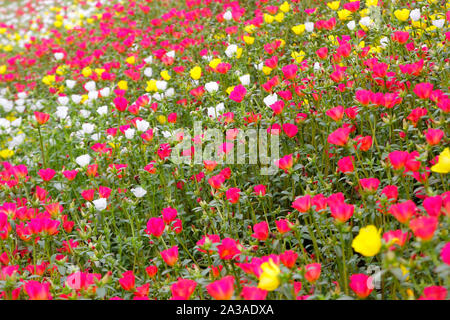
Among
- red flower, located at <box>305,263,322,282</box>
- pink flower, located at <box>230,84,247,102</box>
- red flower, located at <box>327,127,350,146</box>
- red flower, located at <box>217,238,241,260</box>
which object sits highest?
pink flower, located at <box>230,84,247,102</box>

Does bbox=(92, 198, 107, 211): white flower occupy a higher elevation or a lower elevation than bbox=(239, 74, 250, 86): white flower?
lower

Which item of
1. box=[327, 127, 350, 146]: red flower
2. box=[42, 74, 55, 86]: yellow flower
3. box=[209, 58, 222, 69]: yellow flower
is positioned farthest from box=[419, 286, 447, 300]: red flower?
box=[42, 74, 55, 86]: yellow flower

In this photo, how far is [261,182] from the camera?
2.40m

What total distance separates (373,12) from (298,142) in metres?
1.21

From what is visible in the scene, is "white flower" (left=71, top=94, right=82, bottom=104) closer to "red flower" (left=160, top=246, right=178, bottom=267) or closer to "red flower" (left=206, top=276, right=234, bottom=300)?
"red flower" (left=160, top=246, right=178, bottom=267)

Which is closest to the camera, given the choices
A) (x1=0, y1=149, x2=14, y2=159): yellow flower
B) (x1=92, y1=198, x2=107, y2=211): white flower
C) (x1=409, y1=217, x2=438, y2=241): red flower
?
(x1=409, y1=217, x2=438, y2=241): red flower

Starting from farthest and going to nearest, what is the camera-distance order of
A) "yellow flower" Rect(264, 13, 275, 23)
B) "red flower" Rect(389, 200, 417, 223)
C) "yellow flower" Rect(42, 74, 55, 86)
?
"yellow flower" Rect(42, 74, 55, 86)
"yellow flower" Rect(264, 13, 275, 23)
"red flower" Rect(389, 200, 417, 223)

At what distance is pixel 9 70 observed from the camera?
18.6 ft

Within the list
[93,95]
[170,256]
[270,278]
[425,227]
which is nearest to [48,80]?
[93,95]

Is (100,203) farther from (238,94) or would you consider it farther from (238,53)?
(238,53)

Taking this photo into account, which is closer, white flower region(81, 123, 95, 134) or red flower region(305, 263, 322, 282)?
red flower region(305, 263, 322, 282)

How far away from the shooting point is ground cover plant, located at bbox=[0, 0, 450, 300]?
1487 mm
